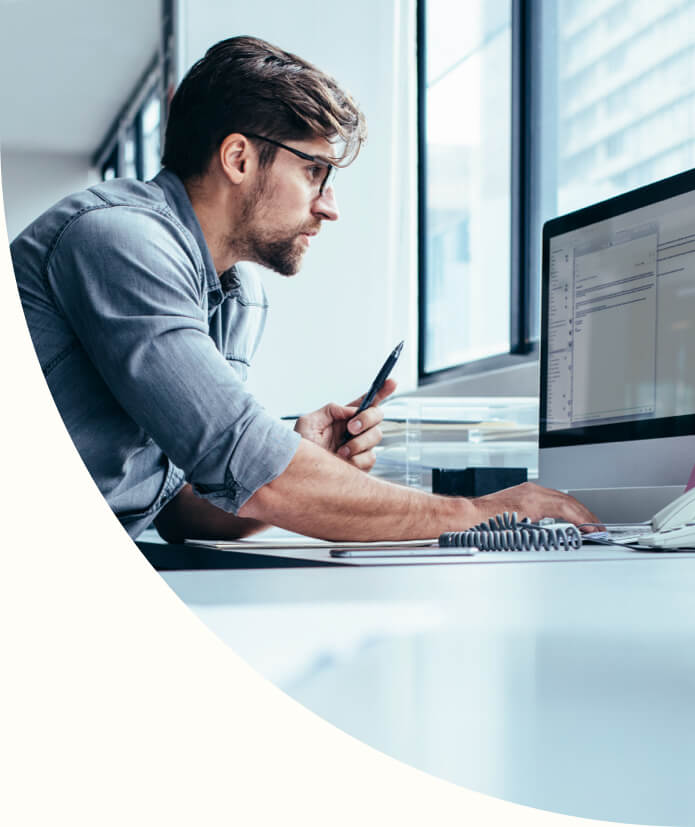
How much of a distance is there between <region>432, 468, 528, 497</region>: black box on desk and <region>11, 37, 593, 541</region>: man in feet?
0.47

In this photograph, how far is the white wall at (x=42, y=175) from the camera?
657 centimetres

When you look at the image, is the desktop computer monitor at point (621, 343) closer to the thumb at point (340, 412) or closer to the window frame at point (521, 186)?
the thumb at point (340, 412)

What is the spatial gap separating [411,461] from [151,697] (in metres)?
1.73

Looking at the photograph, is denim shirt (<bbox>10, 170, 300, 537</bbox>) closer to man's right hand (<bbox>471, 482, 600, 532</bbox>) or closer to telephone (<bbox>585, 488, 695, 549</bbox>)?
man's right hand (<bbox>471, 482, 600, 532</bbox>)

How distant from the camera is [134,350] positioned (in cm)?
98

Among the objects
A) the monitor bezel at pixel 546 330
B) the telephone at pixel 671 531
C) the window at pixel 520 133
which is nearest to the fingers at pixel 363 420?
the monitor bezel at pixel 546 330

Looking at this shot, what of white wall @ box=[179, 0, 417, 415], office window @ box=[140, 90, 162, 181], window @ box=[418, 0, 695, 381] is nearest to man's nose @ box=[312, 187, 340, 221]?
window @ box=[418, 0, 695, 381]

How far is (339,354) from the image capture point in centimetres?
382

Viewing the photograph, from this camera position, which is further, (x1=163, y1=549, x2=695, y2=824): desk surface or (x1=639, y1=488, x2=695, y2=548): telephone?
(x1=639, y1=488, x2=695, y2=548): telephone

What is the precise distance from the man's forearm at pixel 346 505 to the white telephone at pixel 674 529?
0.20 meters

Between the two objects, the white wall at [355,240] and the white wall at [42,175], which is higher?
the white wall at [42,175]

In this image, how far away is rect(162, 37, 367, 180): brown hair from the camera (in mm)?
1404

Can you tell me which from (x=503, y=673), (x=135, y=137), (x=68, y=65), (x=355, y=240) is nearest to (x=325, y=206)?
(x=503, y=673)

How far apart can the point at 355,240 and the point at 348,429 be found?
2573 mm
